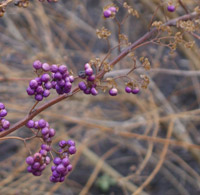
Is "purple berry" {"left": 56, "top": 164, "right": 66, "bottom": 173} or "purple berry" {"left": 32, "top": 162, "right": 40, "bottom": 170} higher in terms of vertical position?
"purple berry" {"left": 32, "top": 162, "right": 40, "bottom": 170}

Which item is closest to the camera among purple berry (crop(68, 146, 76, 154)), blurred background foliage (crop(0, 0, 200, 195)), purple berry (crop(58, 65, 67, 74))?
purple berry (crop(58, 65, 67, 74))

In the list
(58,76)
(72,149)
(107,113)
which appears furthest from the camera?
(107,113)

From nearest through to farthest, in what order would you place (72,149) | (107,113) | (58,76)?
(58,76) < (72,149) < (107,113)

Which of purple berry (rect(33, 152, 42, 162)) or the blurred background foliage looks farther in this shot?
the blurred background foliage

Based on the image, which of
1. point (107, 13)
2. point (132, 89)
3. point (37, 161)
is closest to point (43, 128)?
point (37, 161)

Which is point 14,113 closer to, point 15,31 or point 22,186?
point 22,186

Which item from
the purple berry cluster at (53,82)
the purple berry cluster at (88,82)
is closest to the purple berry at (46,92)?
the purple berry cluster at (53,82)

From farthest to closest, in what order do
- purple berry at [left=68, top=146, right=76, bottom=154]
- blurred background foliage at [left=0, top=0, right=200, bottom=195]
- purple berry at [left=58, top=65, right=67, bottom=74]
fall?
blurred background foliage at [left=0, top=0, right=200, bottom=195] → purple berry at [left=68, top=146, right=76, bottom=154] → purple berry at [left=58, top=65, right=67, bottom=74]

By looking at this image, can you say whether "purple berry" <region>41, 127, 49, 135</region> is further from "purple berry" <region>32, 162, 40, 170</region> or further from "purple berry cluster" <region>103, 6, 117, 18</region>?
"purple berry cluster" <region>103, 6, 117, 18</region>

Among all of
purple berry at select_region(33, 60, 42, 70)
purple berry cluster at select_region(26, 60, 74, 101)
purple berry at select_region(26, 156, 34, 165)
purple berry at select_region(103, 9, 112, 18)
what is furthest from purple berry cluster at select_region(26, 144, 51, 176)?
purple berry at select_region(103, 9, 112, 18)

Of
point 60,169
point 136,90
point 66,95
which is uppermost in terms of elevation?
point 66,95

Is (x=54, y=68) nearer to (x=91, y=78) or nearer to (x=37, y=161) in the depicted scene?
(x=91, y=78)

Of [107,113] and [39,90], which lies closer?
[39,90]
